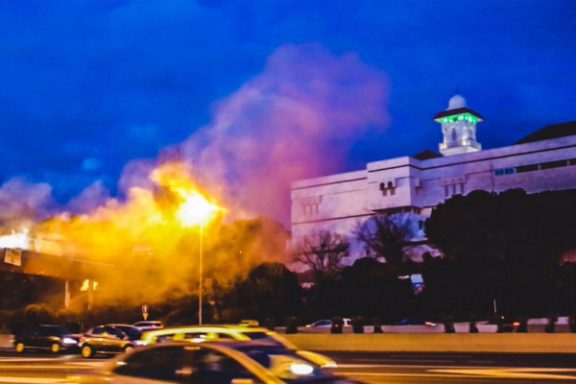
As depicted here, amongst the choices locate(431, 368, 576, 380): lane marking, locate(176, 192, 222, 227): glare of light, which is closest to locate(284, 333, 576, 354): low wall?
locate(431, 368, 576, 380): lane marking

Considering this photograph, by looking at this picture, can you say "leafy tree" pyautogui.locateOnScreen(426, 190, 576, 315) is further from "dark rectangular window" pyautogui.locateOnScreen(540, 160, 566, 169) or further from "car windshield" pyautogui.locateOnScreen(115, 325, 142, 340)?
"car windshield" pyautogui.locateOnScreen(115, 325, 142, 340)

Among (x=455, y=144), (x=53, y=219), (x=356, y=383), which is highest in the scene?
(x=455, y=144)

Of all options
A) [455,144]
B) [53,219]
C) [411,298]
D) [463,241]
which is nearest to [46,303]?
[53,219]

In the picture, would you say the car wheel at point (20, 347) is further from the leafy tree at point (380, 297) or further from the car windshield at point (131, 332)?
the leafy tree at point (380, 297)

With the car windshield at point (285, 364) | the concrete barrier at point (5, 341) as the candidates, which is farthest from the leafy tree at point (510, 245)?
the car windshield at point (285, 364)

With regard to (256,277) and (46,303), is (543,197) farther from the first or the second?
(46,303)

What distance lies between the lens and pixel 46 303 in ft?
189

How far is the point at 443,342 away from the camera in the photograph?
30.0 m

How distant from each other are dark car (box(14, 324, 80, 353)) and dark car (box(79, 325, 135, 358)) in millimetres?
3041

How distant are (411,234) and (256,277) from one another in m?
30.9

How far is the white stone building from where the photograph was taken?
7606 cm

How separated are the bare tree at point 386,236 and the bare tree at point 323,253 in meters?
2.96

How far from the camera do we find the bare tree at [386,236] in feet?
242

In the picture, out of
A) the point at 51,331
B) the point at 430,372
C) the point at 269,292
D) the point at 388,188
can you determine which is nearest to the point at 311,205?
the point at 388,188
